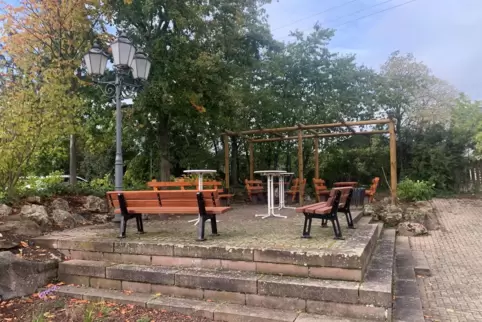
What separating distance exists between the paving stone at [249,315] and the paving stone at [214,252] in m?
0.60

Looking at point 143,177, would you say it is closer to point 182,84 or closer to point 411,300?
point 182,84

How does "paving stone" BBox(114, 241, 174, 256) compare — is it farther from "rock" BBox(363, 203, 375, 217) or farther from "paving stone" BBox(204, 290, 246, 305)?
"rock" BBox(363, 203, 375, 217)

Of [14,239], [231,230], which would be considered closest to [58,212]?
[14,239]

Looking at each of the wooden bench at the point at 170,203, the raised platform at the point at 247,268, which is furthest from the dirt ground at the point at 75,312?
the wooden bench at the point at 170,203

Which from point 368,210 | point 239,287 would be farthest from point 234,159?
point 239,287

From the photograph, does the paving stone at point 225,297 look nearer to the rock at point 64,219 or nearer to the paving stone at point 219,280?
the paving stone at point 219,280

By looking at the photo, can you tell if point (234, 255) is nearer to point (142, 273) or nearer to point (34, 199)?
point (142, 273)

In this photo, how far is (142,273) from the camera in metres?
4.37

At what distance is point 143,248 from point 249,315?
1782 millimetres

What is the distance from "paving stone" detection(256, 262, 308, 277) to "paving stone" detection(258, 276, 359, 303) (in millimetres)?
78

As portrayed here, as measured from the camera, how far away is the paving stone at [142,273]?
167 inches

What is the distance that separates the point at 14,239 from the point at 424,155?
611 inches

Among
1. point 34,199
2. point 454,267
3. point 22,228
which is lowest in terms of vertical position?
point 454,267

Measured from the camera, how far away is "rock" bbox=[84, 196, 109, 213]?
777cm
